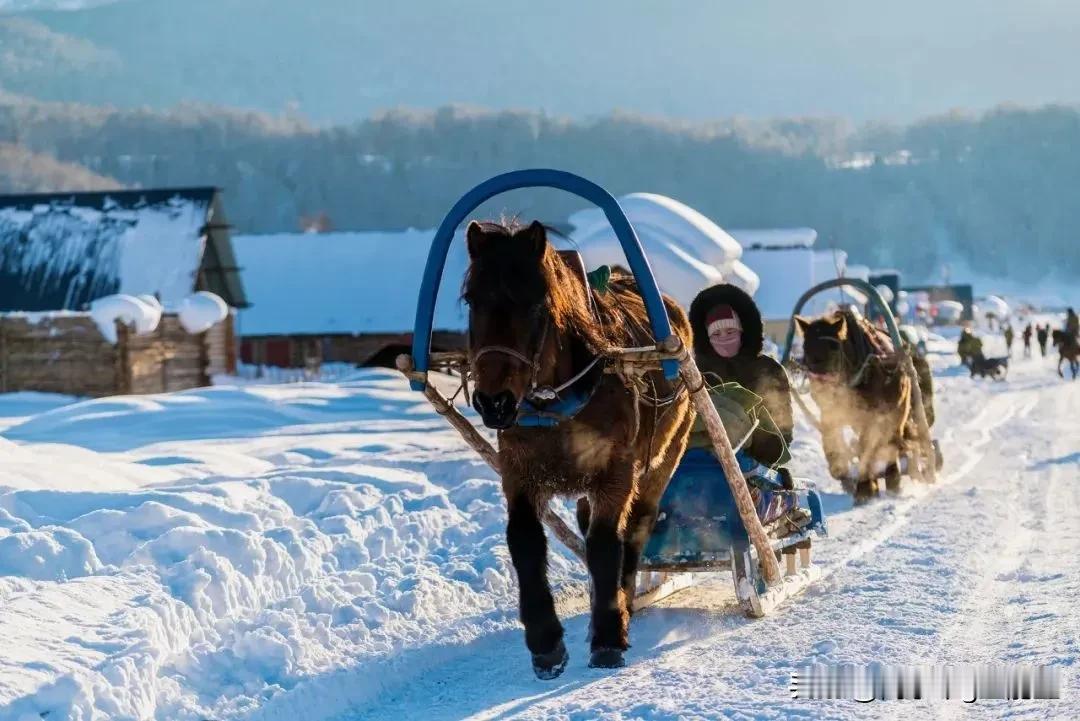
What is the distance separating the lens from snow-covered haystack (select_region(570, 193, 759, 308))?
32000 millimetres

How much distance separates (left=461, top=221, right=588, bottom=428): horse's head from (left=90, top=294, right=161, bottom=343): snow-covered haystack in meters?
26.0

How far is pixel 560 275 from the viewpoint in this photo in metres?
7.10

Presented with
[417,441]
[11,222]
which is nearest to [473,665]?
[417,441]

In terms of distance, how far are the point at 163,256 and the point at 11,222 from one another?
4679 millimetres

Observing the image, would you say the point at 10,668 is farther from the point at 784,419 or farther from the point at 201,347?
the point at 201,347

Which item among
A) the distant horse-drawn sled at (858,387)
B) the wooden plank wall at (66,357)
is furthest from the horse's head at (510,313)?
the wooden plank wall at (66,357)

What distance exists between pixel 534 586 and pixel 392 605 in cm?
157

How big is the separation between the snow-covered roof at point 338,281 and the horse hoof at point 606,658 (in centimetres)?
3958

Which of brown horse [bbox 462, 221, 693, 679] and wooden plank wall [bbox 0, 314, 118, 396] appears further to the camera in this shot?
wooden plank wall [bbox 0, 314, 118, 396]

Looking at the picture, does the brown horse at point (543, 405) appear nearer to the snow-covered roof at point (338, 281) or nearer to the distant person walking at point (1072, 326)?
the snow-covered roof at point (338, 281)

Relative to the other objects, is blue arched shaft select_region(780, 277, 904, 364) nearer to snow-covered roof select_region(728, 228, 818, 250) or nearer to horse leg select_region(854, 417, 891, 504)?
horse leg select_region(854, 417, 891, 504)

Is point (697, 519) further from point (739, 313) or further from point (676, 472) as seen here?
point (739, 313)

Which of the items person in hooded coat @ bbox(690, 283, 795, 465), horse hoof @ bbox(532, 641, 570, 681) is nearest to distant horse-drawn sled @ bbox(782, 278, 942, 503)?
person in hooded coat @ bbox(690, 283, 795, 465)

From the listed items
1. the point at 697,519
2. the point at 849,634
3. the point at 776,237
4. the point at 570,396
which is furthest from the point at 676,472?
the point at 776,237
